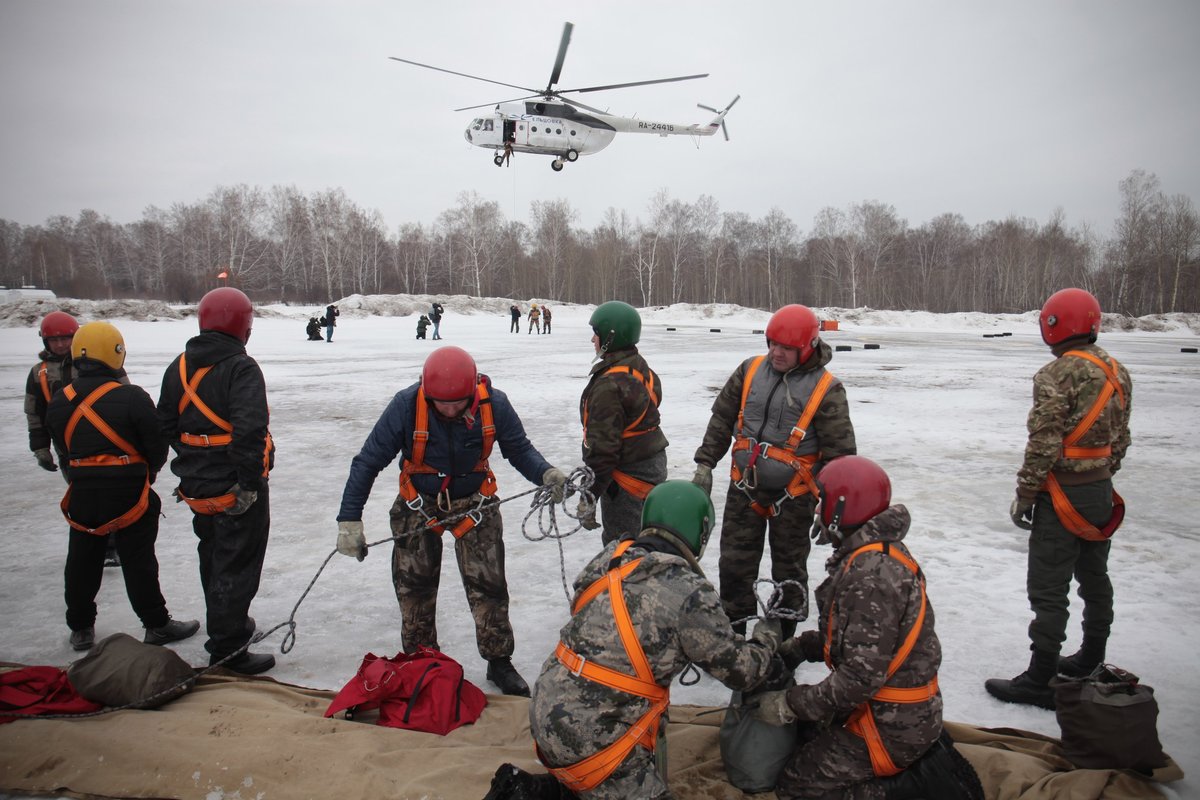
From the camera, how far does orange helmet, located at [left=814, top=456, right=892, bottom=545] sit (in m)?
2.53

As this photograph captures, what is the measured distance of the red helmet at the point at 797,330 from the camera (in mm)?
3629

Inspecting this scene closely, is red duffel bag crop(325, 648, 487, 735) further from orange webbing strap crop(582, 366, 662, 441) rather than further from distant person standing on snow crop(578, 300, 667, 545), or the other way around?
orange webbing strap crop(582, 366, 662, 441)

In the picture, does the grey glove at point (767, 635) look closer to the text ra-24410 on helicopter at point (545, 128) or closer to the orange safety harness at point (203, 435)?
the orange safety harness at point (203, 435)

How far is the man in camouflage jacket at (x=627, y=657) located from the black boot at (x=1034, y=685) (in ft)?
6.38

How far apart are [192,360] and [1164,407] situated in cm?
1519

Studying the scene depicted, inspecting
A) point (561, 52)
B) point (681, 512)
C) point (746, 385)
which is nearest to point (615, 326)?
point (746, 385)

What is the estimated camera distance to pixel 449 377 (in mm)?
3289

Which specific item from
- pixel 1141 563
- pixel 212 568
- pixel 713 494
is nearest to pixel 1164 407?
pixel 1141 563

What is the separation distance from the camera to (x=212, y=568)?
3744mm

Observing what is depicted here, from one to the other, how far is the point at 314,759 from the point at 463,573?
1.17 metres

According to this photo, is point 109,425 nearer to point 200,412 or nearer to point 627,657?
point 200,412

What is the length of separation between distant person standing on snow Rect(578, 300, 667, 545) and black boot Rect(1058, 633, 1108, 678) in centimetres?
246

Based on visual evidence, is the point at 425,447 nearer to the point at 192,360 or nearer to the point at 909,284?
the point at 192,360

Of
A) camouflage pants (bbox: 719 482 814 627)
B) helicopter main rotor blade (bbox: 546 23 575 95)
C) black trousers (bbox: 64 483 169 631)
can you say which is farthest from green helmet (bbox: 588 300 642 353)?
helicopter main rotor blade (bbox: 546 23 575 95)
